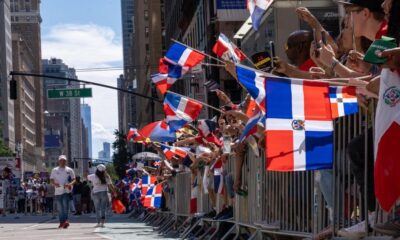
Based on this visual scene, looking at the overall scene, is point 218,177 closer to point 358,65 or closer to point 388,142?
point 358,65

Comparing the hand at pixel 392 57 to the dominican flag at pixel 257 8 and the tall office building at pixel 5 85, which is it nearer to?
the dominican flag at pixel 257 8

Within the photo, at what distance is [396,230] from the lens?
487 centimetres

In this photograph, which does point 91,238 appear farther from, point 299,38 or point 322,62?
point 322,62

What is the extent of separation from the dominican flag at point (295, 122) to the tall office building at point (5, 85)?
5734 inches

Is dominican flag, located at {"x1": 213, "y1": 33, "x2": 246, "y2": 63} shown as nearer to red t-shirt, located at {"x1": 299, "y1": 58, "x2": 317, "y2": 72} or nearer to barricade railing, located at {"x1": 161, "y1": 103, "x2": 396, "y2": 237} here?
barricade railing, located at {"x1": 161, "y1": 103, "x2": 396, "y2": 237}

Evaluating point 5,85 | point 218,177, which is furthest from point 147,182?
point 5,85

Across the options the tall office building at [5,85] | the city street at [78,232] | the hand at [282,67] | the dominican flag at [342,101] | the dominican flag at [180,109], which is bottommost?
the city street at [78,232]

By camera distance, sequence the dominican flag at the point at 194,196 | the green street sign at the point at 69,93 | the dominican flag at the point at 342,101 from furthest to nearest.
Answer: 1. the green street sign at the point at 69,93
2. the dominican flag at the point at 194,196
3. the dominican flag at the point at 342,101

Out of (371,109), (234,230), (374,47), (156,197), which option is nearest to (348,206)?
(371,109)

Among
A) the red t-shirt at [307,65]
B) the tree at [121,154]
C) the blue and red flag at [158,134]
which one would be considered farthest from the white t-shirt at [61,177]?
the tree at [121,154]

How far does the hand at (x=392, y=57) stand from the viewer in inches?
176

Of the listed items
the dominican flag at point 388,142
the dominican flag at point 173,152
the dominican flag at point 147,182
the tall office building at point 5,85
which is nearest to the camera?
the dominican flag at point 388,142

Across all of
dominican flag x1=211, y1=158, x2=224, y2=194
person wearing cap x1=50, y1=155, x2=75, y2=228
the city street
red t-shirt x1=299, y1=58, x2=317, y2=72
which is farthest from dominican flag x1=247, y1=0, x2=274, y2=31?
person wearing cap x1=50, y1=155, x2=75, y2=228

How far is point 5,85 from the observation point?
159 meters
